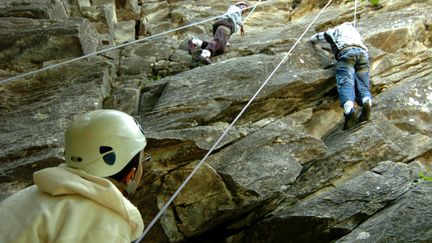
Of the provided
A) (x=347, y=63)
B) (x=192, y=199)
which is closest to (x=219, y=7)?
(x=347, y=63)

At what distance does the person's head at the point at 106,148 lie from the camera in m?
2.77

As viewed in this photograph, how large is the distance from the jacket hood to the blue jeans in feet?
18.7

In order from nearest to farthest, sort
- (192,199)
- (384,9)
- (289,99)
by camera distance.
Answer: (192,199), (289,99), (384,9)

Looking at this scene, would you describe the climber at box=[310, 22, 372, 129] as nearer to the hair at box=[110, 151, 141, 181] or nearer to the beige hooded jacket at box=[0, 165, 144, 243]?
the hair at box=[110, 151, 141, 181]

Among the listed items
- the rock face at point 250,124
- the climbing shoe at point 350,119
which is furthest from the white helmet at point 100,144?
the climbing shoe at point 350,119

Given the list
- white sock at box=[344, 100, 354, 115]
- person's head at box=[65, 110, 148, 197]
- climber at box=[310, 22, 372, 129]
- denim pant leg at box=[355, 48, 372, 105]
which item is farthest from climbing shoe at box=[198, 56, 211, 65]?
person's head at box=[65, 110, 148, 197]

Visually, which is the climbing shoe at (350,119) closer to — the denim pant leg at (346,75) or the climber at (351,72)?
the climber at (351,72)

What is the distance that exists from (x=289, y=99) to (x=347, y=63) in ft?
3.74

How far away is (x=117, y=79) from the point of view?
9.12 metres

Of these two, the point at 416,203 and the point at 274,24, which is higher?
the point at 416,203

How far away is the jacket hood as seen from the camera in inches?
93.9

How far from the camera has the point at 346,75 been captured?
25.8 feet

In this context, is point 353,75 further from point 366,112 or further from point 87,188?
point 87,188

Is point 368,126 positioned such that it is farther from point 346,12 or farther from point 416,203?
point 346,12
